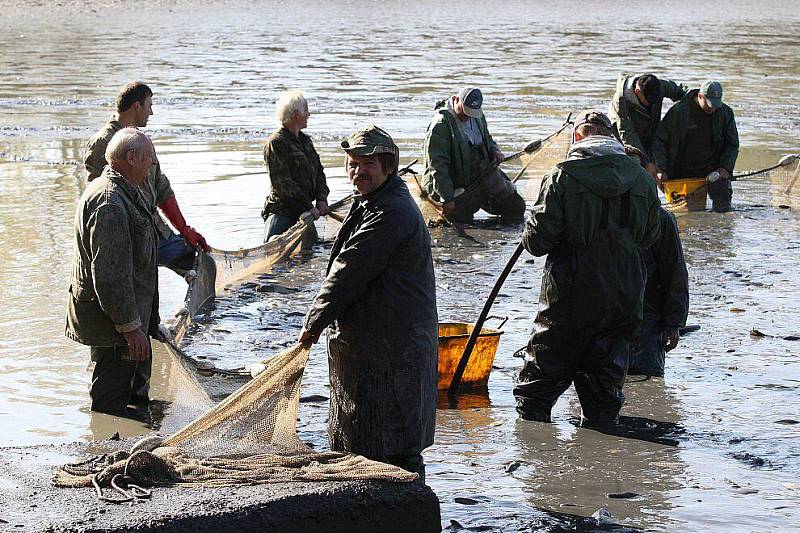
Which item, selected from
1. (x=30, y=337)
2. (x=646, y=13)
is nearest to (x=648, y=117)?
(x=30, y=337)

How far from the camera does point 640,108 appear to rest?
41.0 ft

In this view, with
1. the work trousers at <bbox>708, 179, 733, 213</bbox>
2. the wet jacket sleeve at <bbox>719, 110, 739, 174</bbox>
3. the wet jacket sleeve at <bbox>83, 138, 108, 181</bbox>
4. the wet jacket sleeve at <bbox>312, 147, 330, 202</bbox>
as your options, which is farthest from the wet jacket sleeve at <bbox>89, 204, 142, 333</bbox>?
the work trousers at <bbox>708, 179, 733, 213</bbox>

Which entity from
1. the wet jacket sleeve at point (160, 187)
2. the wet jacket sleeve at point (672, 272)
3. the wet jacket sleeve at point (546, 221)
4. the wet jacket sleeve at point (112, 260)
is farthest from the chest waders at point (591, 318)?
the wet jacket sleeve at point (160, 187)

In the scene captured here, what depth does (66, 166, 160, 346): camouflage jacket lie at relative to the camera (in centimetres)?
632

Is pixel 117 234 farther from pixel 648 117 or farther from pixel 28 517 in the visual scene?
pixel 648 117

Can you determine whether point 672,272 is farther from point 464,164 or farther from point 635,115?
point 635,115

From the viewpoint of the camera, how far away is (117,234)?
6320 mm

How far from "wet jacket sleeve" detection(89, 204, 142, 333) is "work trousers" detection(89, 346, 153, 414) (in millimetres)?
393

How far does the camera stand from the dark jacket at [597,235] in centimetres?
630

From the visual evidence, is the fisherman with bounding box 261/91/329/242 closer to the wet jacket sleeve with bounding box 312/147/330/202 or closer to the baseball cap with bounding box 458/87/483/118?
the wet jacket sleeve with bounding box 312/147/330/202

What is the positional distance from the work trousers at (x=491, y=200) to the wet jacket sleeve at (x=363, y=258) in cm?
728

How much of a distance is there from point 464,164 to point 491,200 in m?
0.76

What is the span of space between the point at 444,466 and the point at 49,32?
3642cm

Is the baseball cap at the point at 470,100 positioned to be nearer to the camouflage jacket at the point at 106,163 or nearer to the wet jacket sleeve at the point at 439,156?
the wet jacket sleeve at the point at 439,156
